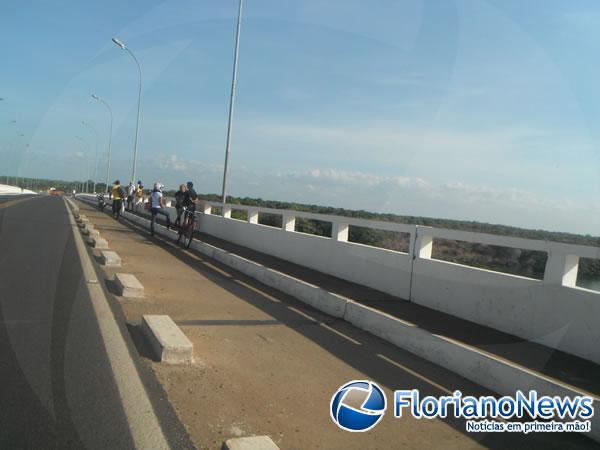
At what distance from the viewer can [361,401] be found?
4.72 metres

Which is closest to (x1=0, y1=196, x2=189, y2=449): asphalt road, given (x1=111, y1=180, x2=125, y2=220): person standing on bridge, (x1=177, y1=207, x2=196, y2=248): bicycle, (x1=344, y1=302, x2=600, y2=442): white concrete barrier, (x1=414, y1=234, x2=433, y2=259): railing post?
(x1=344, y1=302, x2=600, y2=442): white concrete barrier

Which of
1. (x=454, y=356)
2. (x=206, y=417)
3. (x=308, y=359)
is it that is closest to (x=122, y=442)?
(x=206, y=417)

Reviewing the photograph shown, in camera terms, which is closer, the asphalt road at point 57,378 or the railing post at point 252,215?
the asphalt road at point 57,378

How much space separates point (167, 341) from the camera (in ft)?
17.6

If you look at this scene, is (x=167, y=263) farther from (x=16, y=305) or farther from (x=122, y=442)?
(x=122, y=442)

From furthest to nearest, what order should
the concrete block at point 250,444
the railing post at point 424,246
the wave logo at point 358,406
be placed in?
the railing post at point 424,246, the wave logo at point 358,406, the concrete block at point 250,444

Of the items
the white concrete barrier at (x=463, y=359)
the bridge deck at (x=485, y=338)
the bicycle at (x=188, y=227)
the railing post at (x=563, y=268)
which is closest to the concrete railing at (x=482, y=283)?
the railing post at (x=563, y=268)

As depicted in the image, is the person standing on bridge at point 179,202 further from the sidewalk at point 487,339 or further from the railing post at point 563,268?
the railing post at point 563,268

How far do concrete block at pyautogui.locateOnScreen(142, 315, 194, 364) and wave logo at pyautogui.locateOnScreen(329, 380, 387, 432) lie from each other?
154 centimetres

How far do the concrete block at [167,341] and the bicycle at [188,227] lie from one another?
9974 mm

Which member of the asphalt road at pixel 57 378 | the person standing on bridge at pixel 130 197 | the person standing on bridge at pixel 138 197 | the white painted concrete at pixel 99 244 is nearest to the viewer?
the asphalt road at pixel 57 378

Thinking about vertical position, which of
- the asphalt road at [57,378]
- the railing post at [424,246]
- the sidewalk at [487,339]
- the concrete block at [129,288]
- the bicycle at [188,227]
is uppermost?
the railing post at [424,246]

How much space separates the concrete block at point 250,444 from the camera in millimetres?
3488

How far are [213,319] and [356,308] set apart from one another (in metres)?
2.02
